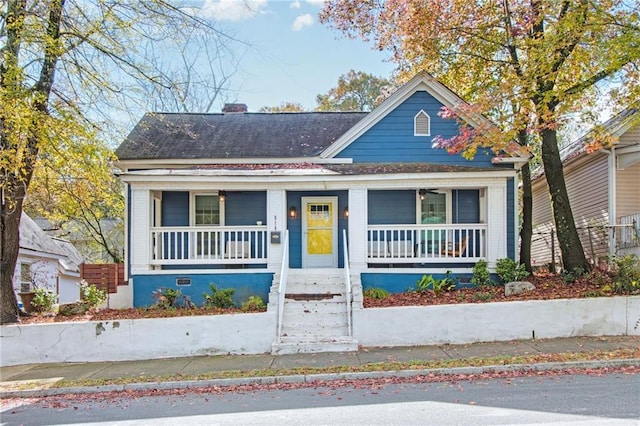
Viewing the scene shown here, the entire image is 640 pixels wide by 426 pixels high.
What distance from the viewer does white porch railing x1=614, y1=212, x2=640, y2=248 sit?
1287cm

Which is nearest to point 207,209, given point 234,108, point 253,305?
point 253,305

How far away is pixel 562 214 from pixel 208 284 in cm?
883

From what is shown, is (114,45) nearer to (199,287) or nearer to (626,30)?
(199,287)

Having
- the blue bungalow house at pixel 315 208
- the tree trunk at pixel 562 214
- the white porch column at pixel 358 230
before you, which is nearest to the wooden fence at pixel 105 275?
the blue bungalow house at pixel 315 208

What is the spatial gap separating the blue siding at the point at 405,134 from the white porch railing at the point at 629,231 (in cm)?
499

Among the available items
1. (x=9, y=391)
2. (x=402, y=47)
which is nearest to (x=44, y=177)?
(x=9, y=391)

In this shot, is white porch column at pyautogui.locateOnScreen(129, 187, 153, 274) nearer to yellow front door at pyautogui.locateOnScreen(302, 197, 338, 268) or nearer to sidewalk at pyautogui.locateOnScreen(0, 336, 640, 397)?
sidewalk at pyautogui.locateOnScreen(0, 336, 640, 397)

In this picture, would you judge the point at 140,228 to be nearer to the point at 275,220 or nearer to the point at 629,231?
the point at 275,220

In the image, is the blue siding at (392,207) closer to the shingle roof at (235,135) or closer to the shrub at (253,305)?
the shingle roof at (235,135)

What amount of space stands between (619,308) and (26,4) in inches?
523

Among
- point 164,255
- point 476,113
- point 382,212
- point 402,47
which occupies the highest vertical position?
point 402,47

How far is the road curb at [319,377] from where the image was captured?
313 inches

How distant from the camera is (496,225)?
1234cm

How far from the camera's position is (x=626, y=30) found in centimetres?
1055
